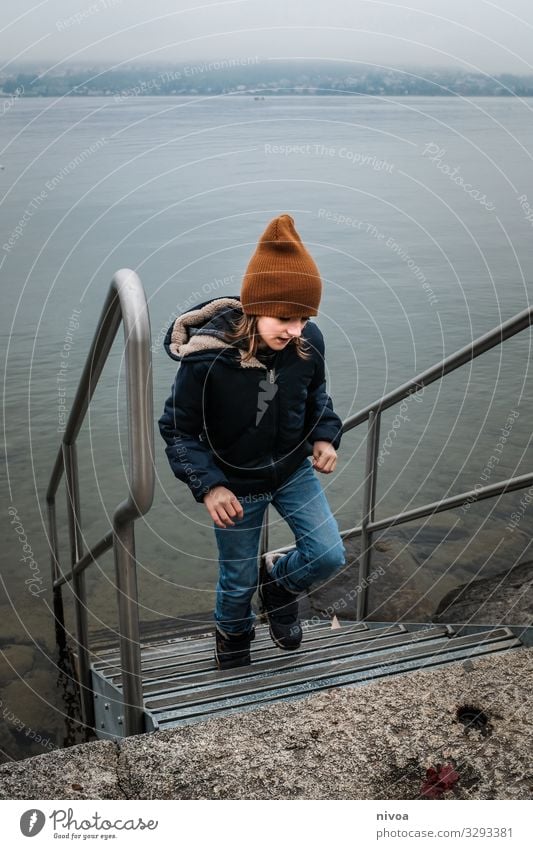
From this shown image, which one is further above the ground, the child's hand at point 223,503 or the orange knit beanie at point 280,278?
the orange knit beanie at point 280,278

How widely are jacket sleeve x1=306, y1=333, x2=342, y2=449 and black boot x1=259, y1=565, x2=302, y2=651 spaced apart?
0.48 metres

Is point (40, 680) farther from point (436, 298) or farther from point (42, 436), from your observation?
point (436, 298)

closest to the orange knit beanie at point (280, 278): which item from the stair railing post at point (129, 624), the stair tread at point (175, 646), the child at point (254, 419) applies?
the child at point (254, 419)

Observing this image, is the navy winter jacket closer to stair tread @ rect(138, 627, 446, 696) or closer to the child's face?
the child's face

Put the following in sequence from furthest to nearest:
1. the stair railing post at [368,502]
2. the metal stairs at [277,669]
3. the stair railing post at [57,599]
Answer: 1. the stair railing post at [57,599]
2. the stair railing post at [368,502]
3. the metal stairs at [277,669]

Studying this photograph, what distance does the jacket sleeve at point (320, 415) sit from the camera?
2326 millimetres

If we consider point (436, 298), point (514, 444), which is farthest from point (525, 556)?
point (436, 298)

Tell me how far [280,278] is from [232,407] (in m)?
0.34

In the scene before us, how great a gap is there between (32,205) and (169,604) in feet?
27.3

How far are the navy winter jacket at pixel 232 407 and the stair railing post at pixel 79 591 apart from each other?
0.68 meters

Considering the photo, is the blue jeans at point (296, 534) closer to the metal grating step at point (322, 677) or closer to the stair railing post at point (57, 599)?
the metal grating step at point (322, 677)

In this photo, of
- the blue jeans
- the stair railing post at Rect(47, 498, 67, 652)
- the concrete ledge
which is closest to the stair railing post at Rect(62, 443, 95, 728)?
the blue jeans

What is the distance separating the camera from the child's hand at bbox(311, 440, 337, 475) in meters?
2.28

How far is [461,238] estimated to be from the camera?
1230 cm
